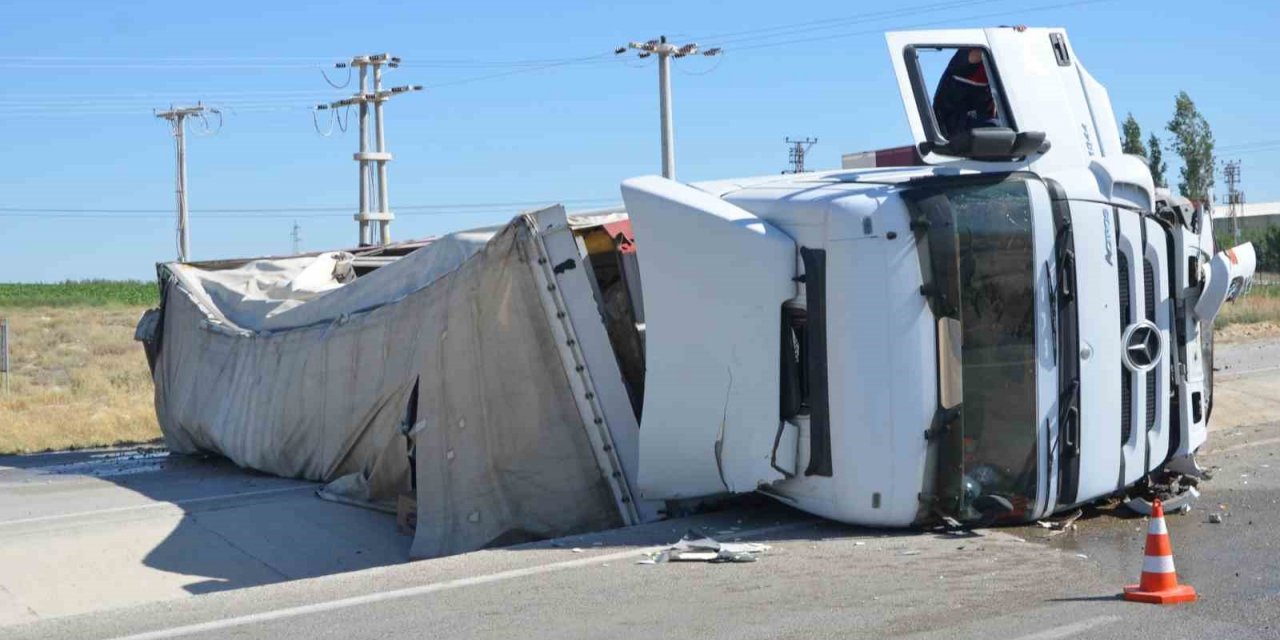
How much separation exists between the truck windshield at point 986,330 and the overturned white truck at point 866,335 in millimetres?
11

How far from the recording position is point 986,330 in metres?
7.14

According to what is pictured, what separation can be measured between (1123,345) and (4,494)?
926 centimetres

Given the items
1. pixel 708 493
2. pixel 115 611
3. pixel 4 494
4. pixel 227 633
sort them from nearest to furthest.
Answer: pixel 227 633, pixel 115 611, pixel 708 493, pixel 4 494

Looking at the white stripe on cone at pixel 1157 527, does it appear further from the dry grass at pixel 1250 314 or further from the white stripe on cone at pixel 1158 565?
the dry grass at pixel 1250 314

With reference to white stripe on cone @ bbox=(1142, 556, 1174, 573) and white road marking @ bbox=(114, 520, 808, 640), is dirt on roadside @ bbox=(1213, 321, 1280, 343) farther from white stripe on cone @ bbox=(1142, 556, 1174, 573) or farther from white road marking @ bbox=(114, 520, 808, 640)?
white road marking @ bbox=(114, 520, 808, 640)

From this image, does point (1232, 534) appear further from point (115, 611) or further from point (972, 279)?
point (115, 611)

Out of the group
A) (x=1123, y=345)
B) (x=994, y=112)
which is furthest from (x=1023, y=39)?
(x=1123, y=345)

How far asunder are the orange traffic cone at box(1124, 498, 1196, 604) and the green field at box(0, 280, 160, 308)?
63539mm

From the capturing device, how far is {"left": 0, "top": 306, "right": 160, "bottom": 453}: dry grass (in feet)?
56.8

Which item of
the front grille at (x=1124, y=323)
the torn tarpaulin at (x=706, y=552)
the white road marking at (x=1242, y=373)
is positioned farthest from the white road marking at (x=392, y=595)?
the white road marking at (x=1242, y=373)

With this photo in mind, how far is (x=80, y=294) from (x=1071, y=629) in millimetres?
73359

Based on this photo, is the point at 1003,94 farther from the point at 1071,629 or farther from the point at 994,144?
the point at 1071,629

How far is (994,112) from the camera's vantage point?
8.25 m

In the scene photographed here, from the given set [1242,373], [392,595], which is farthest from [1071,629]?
[1242,373]
